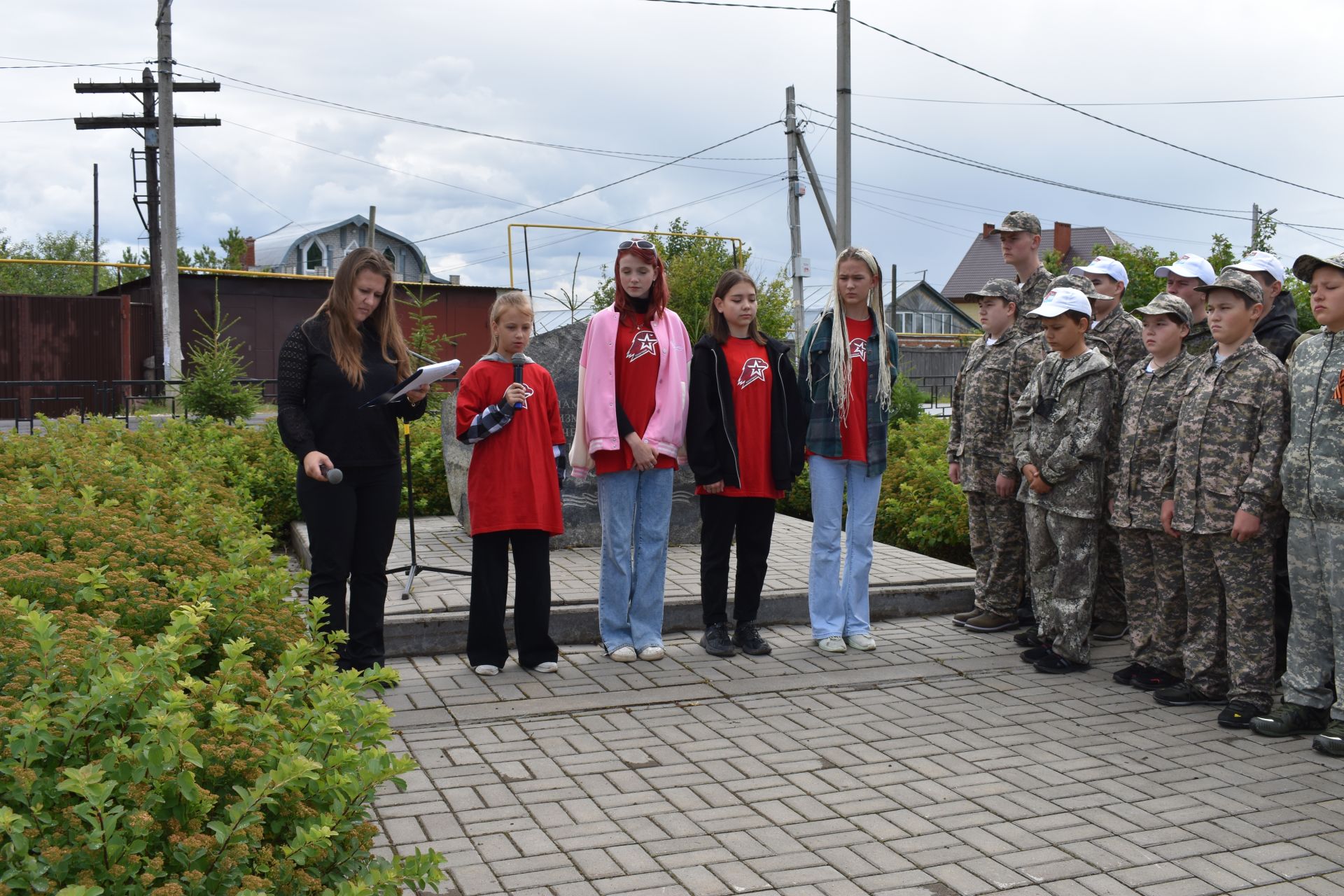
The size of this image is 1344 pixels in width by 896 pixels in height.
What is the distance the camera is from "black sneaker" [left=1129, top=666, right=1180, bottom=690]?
5934mm

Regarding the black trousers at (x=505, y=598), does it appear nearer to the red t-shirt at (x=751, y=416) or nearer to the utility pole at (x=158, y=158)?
the red t-shirt at (x=751, y=416)

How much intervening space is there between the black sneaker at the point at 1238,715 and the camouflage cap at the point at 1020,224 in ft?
10.3

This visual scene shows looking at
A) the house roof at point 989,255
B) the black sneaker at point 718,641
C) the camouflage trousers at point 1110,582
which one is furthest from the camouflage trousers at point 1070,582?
the house roof at point 989,255

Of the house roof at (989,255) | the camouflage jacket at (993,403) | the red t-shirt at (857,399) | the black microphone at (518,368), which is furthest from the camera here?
the house roof at (989,255)

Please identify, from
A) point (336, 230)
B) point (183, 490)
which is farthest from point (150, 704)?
point (336, 230)

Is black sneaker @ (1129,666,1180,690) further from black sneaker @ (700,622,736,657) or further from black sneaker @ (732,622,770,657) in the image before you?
black sneaker @ (700,622,736,657)

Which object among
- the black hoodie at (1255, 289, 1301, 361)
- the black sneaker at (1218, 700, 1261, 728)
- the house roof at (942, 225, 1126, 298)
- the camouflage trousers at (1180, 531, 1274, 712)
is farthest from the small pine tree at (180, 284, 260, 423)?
the house roof at (942, 225, 1126, 298)

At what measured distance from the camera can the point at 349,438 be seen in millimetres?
5480

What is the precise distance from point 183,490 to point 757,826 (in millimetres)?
3322

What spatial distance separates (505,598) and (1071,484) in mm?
2990

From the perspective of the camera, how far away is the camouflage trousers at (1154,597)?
19.3 feet

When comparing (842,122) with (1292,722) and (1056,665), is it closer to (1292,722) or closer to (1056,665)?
(1056,665)

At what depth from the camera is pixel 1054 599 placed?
630cm

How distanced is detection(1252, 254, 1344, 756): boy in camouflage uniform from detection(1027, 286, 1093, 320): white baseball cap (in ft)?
3.52
